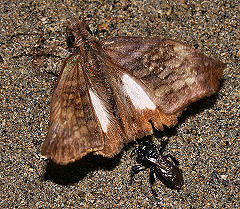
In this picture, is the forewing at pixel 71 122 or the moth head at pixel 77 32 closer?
the forewing at pixel 71 122

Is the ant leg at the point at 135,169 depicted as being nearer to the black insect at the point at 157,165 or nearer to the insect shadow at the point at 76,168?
the black insect at the point at 157,165

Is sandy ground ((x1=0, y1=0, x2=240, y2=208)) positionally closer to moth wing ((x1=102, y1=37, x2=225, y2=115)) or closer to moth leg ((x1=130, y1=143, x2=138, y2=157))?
moth leg ((x1=130, y1=143, x2=138, y2=157))

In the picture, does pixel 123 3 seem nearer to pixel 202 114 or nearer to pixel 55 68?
pixel 55 68

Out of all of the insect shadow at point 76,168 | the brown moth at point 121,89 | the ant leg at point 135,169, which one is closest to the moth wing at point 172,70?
the brown moth at point 121,89

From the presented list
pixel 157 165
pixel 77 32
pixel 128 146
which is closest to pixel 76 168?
pixel 128 146

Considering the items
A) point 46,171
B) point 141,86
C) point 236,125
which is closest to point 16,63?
point 46,171

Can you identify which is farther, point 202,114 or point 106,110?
point 202,114
